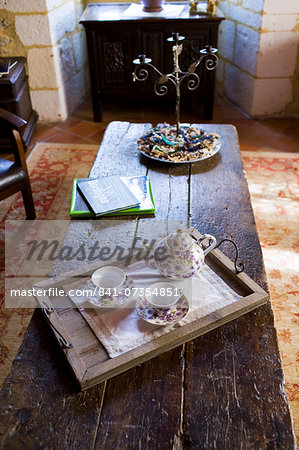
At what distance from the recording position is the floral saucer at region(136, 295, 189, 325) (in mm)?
1080

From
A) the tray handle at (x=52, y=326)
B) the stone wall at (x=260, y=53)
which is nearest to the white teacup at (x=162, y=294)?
the tray handle at (x=52, y=326)

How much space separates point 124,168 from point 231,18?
243 centimetres

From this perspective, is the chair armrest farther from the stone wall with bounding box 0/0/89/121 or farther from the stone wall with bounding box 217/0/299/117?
the stone wall with bounding box 217/0/299/117

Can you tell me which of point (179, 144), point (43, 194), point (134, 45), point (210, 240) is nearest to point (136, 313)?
point (210, 240)

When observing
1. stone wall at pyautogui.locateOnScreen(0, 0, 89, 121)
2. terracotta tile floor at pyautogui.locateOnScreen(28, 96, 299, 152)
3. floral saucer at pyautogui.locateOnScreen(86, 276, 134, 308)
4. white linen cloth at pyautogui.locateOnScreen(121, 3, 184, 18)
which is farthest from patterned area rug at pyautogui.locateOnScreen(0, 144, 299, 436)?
white linen cloth at pyautogui.locateOnScreen(121, 3, 184, 18)

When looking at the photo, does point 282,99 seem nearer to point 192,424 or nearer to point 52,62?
point 52,62

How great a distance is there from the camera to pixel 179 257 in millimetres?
1176

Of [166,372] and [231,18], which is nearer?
[166,372]

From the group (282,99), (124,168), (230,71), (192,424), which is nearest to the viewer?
(192,424)

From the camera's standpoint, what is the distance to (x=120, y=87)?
11.1ft

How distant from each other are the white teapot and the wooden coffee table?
0.60 feet

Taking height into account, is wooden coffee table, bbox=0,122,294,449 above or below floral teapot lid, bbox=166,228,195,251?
below

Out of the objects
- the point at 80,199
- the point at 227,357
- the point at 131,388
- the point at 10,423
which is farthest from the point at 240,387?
the point at 80,199

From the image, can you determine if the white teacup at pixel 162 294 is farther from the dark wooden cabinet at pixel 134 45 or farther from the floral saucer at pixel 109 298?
the dark wooden cabinet at pixel 134 45
